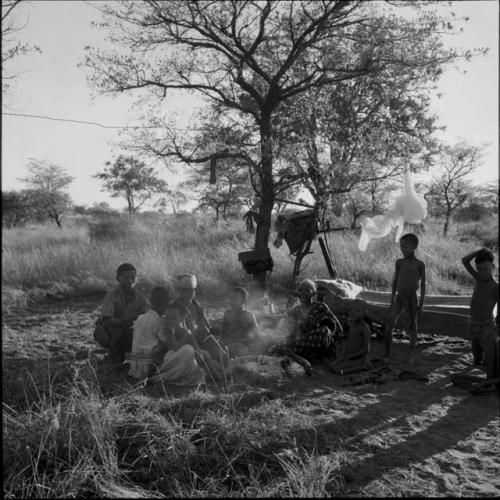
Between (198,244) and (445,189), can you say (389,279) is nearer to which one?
(198,244)

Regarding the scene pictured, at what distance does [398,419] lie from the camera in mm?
3736

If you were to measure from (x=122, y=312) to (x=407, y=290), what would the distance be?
9.87 feet

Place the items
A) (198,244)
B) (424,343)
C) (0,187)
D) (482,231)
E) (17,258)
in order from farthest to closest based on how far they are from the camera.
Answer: (482,231) < (198,244) < (17,258) < (424,343) < (0,187)

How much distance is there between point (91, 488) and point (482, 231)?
22632mm

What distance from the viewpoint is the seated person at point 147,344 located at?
176 inches

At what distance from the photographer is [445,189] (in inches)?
973

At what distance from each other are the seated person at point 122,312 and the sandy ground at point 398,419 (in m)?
0.50

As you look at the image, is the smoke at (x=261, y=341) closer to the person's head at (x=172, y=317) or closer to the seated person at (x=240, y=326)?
the seated person at (x=240, y=326)

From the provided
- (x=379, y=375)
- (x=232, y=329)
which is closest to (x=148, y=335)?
(x=232, y=329)

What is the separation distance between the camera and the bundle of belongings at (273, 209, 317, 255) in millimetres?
7395

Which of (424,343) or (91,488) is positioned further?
(424,343)

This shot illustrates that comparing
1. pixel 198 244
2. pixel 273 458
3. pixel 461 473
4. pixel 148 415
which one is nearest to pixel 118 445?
pixel 148 415

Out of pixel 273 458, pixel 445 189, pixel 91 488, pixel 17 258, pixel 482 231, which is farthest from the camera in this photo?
pixel 445 189

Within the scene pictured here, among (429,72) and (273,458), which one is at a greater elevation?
(429,72)
